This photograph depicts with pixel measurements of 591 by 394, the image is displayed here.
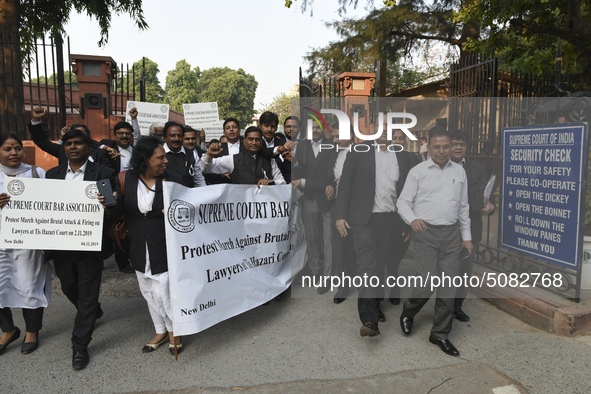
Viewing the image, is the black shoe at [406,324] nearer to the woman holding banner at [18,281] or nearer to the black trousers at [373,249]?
the black trousers at [373,249]

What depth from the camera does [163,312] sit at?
350 cm

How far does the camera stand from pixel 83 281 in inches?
134

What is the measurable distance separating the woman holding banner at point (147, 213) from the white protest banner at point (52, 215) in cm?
20

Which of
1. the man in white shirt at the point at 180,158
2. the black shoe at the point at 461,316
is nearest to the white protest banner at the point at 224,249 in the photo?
the man in white shirt at the point at 180,158

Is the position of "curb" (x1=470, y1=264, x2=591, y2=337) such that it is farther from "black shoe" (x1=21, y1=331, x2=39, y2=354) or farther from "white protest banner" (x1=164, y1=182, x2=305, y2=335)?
"black shoe" (x1=21, y1=331, x2=39, y2=354)

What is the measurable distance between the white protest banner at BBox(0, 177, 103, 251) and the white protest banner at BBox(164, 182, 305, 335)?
2.05 feet

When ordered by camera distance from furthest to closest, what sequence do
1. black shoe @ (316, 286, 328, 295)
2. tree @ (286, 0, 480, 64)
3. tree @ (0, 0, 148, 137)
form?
1. tree @ (286, 0, 480, 64)
2. tree @ (0, 0, 148, 137)
3. black shoe @ (316, 286, 328, 295)

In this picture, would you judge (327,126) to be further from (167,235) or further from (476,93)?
(167,235)

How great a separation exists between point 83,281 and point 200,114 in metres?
5.58

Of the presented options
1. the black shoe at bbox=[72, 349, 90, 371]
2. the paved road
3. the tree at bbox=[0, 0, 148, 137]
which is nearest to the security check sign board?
the paved road

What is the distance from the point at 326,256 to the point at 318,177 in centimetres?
100

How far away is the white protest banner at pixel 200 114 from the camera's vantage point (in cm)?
841

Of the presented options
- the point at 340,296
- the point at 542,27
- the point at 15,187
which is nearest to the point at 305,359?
the point at 340,296

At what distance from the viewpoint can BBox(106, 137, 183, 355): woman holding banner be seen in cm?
335
